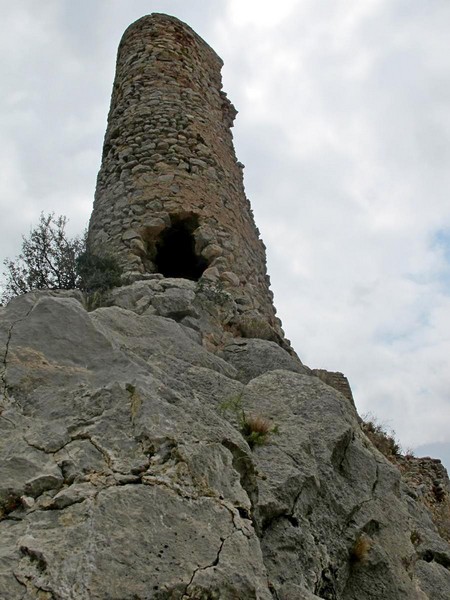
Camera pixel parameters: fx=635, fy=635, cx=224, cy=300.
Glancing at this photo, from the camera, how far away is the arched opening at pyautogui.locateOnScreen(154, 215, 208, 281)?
741 centimetres

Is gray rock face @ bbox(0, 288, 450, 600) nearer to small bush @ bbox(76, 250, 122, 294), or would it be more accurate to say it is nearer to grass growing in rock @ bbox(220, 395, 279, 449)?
grass growing in rock @ bbox(220, 395, 279, 449)

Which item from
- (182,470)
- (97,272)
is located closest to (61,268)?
(97,272)

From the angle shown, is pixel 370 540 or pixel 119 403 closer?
pixel 119 403

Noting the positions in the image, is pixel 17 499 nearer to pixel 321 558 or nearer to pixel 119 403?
pixel 119 403

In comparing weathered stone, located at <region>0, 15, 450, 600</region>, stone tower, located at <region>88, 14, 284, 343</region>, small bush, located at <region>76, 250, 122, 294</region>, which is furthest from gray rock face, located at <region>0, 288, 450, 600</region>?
stone tower, located at <region>88, 14, 284, 343</region>

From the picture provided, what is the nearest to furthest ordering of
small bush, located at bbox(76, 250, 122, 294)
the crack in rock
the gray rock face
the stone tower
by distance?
the gray rock face, the crack in rock, small bush, located at bbox(76, 250, 122, 294), the stone tower

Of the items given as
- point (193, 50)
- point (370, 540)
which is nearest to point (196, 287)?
point (370, 540)

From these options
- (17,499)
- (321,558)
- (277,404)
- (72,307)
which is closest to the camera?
(17,499)

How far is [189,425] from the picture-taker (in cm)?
281

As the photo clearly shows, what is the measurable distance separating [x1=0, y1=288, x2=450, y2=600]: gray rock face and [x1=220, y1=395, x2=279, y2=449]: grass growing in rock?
2 cm

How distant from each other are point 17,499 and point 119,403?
633 millimetres

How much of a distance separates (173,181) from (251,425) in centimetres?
442

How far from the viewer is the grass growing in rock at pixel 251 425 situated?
364cm

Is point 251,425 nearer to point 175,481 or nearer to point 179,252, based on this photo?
point 175,481
